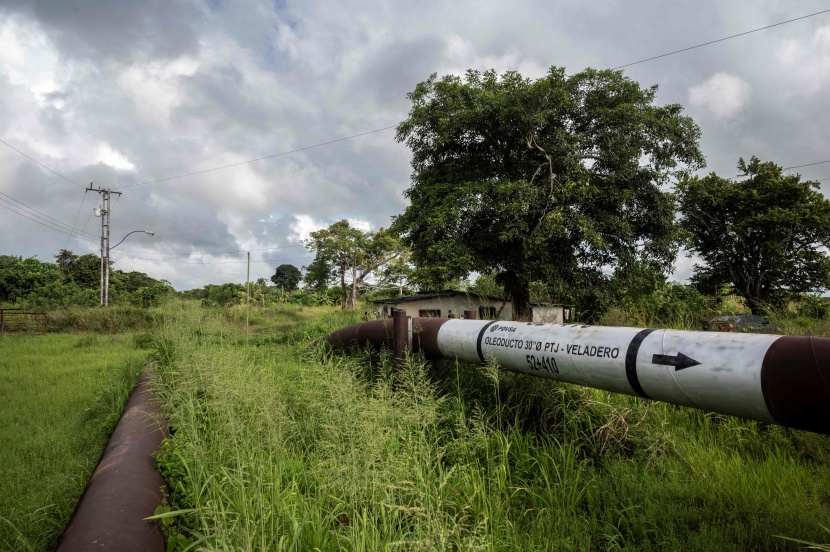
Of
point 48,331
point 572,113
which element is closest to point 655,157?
point 572,113

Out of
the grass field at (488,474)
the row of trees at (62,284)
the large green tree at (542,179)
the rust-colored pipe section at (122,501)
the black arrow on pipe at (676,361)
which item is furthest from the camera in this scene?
the row of trees at (62,284)

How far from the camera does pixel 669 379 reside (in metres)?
3.20

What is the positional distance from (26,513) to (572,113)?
2118 centimetres

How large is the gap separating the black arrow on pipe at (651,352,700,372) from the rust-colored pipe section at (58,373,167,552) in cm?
345

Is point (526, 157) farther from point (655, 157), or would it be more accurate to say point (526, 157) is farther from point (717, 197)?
point (717, 197)

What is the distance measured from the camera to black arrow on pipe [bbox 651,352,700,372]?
122 inches

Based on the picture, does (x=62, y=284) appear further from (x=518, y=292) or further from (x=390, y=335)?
(x=390, y=335)

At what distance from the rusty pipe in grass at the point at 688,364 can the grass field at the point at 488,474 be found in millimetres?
600

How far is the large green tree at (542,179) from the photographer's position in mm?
17375

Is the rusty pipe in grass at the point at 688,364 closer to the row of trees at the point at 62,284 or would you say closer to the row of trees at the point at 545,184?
the row of trees at the point at 545,184

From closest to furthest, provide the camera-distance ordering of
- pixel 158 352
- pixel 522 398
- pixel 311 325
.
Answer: pixel 522 398 → pixel 158 352 → pixel 311 325

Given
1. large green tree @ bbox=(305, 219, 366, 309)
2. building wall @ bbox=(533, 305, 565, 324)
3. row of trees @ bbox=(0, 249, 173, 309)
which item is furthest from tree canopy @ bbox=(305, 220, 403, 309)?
building wall @ bbox=(533, 305, 565, 324)

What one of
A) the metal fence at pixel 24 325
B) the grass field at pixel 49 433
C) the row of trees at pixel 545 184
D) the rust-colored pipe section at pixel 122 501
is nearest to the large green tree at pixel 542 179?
the row of trees at pixel 545 184

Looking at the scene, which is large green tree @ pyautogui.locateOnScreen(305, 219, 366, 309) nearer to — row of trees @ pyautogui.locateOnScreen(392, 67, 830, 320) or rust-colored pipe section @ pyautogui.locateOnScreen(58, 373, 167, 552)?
row of trees @ pyautogui.locateOnScreen(392, 67, 830, 320)
